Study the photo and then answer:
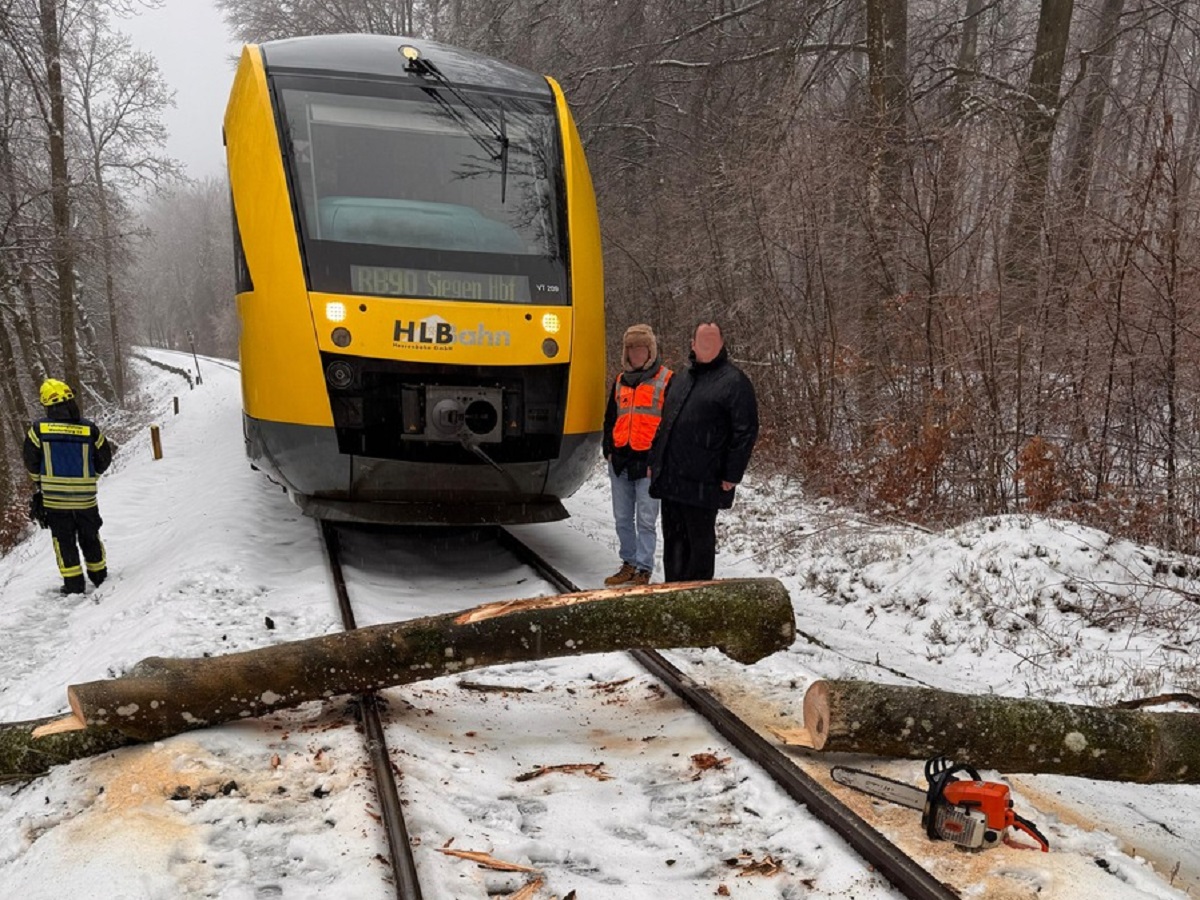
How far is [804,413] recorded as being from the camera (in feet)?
33.5

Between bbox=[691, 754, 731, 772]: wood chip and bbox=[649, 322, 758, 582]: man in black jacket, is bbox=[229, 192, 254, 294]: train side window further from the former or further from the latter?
bbox=[691, 754, 731, 772]: wood chip

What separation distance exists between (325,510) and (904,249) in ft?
19.5

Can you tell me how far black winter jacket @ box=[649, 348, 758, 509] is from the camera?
4949 mm

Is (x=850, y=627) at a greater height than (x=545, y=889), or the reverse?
(x=545, y=889)

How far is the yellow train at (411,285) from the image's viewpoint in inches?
209

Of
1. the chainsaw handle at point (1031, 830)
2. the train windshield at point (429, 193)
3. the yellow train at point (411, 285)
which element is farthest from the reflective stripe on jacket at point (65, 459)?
the chainsaw handle at point (1031, 830)

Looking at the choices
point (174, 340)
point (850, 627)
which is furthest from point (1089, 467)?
point (174, 340)

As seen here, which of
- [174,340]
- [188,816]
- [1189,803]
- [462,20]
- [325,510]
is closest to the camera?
[188,816]

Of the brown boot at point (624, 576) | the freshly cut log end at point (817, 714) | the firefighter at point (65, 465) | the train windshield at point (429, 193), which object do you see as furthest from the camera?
the firefighter at point (65, 465)

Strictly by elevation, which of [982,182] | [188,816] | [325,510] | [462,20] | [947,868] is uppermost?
[462,20]

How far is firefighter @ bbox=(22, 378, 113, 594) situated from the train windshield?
2.84 m

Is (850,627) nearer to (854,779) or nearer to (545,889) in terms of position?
(854,779)

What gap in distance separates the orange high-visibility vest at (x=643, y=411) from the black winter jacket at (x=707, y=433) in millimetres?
410

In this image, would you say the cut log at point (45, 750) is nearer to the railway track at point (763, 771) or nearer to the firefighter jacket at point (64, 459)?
the railway track at point (763, 771)
